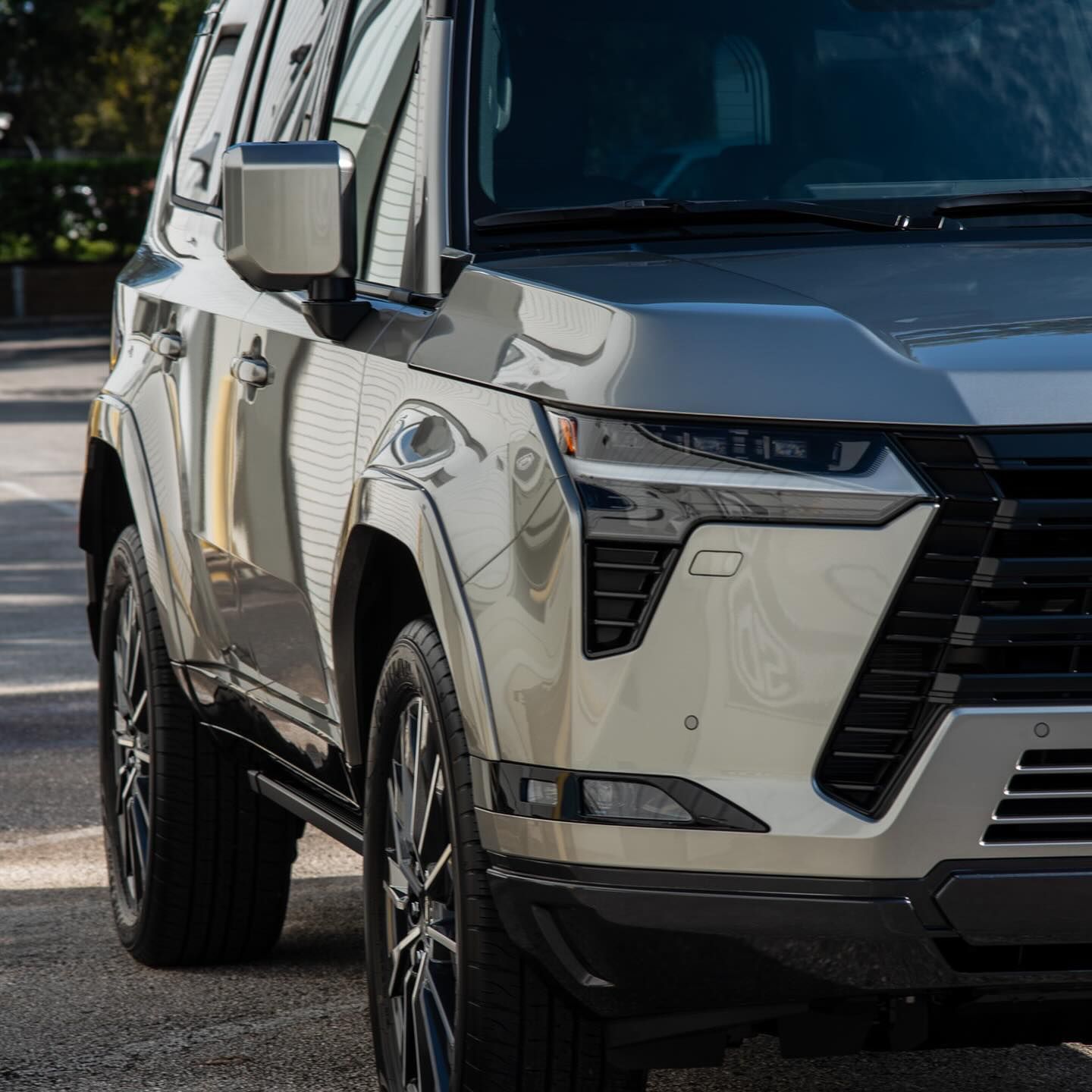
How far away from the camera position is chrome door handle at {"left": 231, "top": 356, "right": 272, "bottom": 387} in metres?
4.53

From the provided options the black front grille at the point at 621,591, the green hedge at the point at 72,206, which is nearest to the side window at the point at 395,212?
the black front grille at the point at 621,591

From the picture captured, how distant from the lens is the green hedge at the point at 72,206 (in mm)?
40031

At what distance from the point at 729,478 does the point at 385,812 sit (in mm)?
1149

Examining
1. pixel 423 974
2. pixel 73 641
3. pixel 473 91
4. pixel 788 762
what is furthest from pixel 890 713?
pixel 73 641

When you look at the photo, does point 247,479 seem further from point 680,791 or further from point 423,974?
point 680,791

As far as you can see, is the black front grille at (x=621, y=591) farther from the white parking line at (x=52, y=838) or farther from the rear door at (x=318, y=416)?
the white parking line at (x=52, y=838)

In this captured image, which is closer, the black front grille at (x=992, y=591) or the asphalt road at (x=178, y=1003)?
the black front grille at (x=992, y=591)

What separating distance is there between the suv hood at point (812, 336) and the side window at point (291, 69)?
52.9 inches

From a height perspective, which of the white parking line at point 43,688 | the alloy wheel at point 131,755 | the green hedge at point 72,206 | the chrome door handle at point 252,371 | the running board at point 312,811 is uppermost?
the chrome door handle at point 252,371

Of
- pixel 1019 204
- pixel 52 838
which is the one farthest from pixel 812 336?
pixel 52 838

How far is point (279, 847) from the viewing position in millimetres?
5543

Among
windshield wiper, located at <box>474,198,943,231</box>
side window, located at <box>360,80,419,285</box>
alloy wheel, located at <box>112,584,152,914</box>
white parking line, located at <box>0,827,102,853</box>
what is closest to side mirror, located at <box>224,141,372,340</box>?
side window, located at <box>360,80,419,285</box>

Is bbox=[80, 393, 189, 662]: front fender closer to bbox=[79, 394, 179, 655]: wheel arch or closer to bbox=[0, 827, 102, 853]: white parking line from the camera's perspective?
bbox=[79, 394, 179, 655]: wheel arch

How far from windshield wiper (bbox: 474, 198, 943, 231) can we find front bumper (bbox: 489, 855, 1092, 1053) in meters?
1.20
